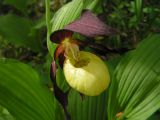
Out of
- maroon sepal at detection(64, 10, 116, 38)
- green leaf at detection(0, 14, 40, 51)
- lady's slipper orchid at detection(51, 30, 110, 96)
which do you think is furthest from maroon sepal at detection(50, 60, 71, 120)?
green leaf at detection(0, 14, 40, 51)

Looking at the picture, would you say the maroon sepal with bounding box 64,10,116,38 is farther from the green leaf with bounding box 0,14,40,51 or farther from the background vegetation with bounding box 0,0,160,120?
the green leaf with bounding box 0,14,40,51

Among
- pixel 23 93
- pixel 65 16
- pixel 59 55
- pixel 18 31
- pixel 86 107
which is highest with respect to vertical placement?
pixel 65 16

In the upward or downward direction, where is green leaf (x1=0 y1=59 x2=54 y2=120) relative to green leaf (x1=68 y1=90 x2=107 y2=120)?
upward

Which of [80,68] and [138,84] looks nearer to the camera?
[80,68]

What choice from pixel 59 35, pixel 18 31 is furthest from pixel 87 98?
pixel 18 31

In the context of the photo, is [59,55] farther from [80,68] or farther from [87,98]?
[87,98]

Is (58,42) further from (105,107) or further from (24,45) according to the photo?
(24,45)
